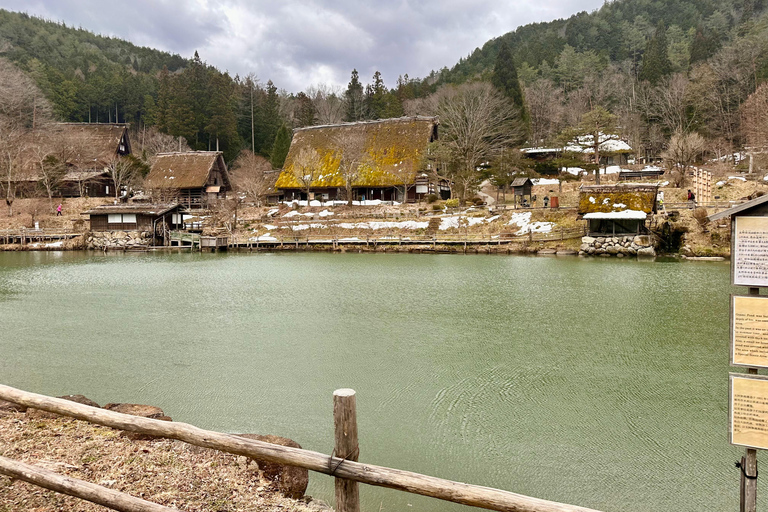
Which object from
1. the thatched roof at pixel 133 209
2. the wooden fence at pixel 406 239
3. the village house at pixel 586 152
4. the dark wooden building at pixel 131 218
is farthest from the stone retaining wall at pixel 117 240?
the village house at pixel 586 152

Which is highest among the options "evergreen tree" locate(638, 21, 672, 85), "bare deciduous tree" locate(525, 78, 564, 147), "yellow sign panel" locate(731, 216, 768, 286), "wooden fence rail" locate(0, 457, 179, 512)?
"evergreen tree" locate(638, 21, 672, 85)

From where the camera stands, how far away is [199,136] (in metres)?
52.0

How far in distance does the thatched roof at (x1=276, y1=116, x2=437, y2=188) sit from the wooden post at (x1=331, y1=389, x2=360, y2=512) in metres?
34.5

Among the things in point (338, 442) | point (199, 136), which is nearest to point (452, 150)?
point (199, 136)

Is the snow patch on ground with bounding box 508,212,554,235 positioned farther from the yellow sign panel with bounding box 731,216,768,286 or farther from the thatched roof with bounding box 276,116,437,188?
the yellow sign panel with bounding box 731,216,768,286

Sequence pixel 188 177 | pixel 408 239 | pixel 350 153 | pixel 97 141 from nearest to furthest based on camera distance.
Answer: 1. pixel 408 239
2. pixel 350 153
3. pixel 188 177
4. pixel 97 141

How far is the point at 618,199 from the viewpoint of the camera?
25078 mm

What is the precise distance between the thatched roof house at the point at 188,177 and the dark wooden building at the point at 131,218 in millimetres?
5757

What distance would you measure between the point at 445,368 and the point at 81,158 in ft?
149

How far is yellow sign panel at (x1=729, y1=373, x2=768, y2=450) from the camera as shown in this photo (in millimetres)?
3281

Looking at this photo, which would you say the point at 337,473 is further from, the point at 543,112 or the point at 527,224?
the point at 543,112

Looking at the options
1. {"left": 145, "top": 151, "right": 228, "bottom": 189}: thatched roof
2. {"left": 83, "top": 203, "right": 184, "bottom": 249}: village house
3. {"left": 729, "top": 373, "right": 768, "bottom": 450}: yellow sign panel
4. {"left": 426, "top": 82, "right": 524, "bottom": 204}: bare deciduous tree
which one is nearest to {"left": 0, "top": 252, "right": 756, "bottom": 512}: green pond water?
{"left": 729, "top": 373, "right": 768, "bottom": 450}: yellow sign panel

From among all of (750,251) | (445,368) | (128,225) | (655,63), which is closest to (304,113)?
(128,225)

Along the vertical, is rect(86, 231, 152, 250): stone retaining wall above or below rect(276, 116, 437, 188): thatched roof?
below
